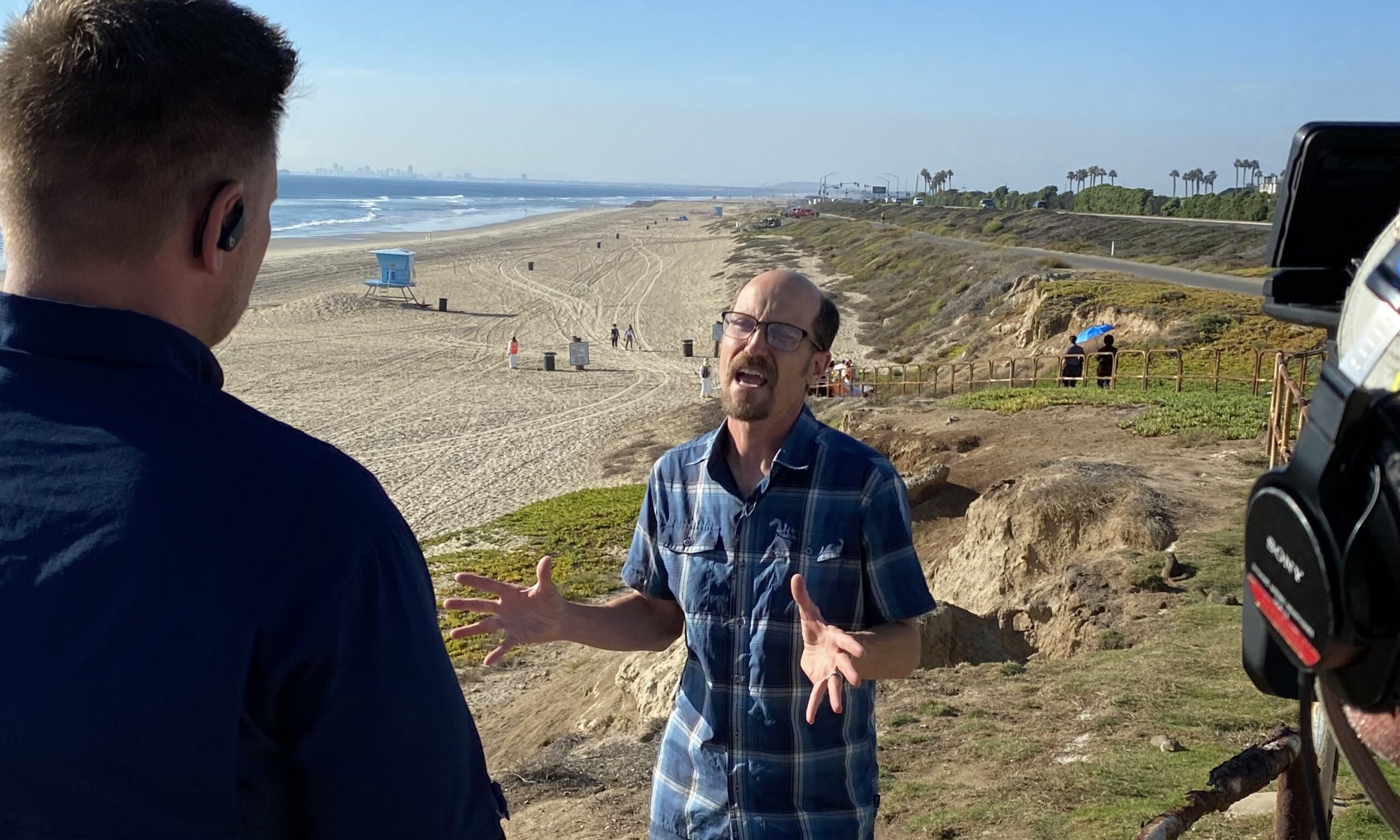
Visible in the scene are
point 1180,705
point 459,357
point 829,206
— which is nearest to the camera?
point 1180,705

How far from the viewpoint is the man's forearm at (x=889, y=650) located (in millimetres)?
2611

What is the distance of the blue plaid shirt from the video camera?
1.50 m

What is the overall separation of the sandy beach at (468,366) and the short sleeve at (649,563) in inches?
558

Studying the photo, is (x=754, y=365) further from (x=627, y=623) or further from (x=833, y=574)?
(x=627, y=623)

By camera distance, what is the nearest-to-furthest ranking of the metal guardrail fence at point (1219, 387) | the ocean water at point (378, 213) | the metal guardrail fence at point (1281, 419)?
the metal guardrail fence at point (1219, 387) < the metal guardrail fence at point (1281, 419) < the ocean water at point (378, 213)

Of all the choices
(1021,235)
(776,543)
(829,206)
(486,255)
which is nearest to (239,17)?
(776,543)

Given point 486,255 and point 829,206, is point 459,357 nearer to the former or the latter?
point 486,255

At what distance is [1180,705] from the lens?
6.21 metres

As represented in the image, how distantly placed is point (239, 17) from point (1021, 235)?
63.2 metres

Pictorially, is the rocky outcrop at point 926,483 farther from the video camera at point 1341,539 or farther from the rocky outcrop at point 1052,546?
the video camera at point 1341,539

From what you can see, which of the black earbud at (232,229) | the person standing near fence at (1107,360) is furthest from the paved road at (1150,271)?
the black earbud at (232,229)

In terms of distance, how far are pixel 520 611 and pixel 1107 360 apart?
18.9 meters

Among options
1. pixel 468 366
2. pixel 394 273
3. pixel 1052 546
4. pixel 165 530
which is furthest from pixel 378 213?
pixel 165 530

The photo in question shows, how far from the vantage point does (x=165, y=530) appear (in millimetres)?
1240
